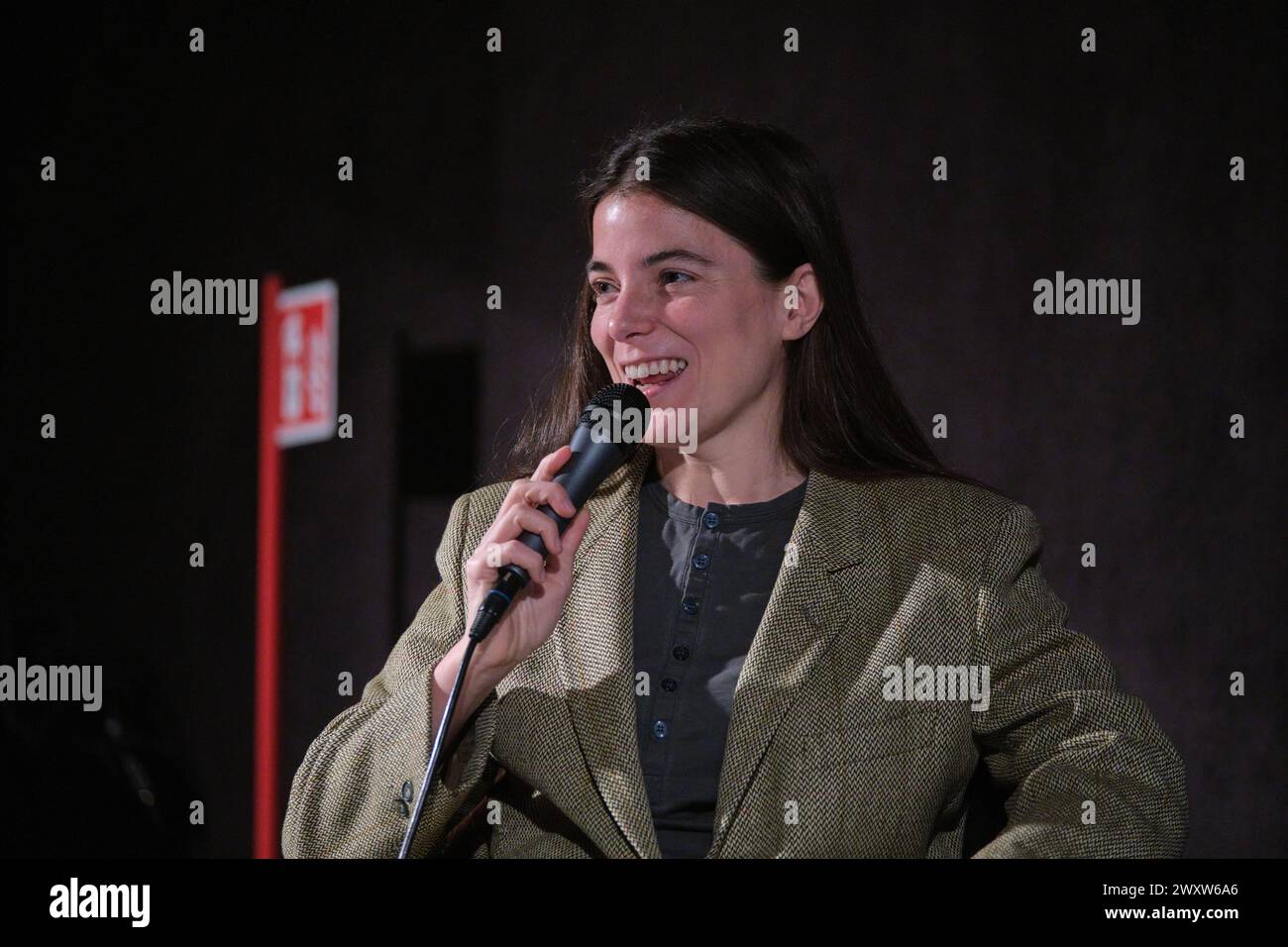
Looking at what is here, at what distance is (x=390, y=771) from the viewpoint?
1659 mm

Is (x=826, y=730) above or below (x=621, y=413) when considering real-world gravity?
below

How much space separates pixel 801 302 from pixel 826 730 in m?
0.63

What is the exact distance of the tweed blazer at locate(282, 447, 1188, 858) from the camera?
65.2 inches

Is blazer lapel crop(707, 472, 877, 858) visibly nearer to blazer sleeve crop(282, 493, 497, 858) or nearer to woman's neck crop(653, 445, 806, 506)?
woman's neck crop(653, 445, 806, 506)

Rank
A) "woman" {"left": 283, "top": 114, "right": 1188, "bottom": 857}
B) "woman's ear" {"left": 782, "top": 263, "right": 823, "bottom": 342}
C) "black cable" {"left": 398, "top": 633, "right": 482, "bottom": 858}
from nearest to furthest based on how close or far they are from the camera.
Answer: "black cable" {"left": 398, "top": 633, "right": 482, "bottom": 858}, "woman" {"left": 283, "top": 114, "right": 1188, "bottom": 857}, "woman's ear" {"left": 782, "top": 263, "right": 823, "bottom": 342}

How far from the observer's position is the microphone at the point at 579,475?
1.44 meters

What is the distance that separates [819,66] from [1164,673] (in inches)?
51.2

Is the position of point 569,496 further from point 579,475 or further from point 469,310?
point 469,310

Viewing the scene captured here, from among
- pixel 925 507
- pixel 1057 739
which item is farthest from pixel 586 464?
pixel 1057 739

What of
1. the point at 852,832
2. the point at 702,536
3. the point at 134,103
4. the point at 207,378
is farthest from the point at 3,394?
the point at 852,832

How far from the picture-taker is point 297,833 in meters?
1.73

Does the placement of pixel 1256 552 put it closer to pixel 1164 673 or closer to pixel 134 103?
pixel 1164 673

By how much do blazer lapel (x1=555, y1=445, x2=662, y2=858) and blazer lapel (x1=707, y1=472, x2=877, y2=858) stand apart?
105 millimetres

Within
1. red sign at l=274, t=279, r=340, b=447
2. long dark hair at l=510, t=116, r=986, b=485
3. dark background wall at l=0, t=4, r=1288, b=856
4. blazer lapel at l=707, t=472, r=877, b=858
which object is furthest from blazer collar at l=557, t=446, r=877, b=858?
red sign at l=274, t=279, r=340, b=447
